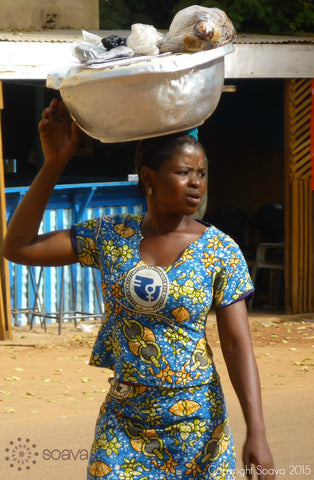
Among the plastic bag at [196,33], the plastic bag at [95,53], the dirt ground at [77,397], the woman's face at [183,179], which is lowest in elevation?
the dirt ground at [77,397]

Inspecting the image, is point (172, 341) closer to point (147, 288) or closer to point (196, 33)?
point (147, 288)

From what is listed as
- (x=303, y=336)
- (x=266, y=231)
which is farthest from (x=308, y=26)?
(x=303, y=336)

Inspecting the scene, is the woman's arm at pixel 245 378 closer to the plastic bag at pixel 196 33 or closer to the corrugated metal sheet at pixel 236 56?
the plastic bag at pixel 196 33

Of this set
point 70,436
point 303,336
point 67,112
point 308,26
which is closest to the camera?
point 67,112

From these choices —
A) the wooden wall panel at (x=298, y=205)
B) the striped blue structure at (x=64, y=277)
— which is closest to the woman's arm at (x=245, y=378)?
the striped blue structure at (x=64, y=277)

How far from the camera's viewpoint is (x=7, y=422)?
5.93 metres

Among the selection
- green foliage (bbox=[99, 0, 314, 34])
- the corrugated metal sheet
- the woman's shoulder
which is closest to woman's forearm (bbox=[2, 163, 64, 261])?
the woman's shoulder

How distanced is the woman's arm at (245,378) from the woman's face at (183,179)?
0.34m

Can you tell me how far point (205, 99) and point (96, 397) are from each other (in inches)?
174

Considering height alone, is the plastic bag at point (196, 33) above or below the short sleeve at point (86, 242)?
above

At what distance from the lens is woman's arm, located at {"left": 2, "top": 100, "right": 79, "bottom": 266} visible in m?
2.77

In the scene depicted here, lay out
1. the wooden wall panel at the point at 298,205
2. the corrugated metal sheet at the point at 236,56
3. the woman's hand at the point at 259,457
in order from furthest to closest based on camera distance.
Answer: the wooden wall panel at the point at 298,205, the corrugated metal sheet at the point at 236,56, the woman's hand at the point at 259,457

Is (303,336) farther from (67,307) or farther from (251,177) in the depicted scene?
(251,177)

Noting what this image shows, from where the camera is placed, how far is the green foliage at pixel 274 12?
47.0ft
